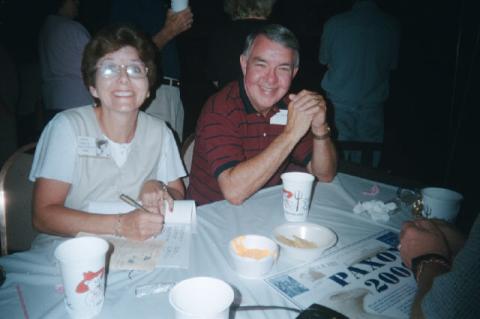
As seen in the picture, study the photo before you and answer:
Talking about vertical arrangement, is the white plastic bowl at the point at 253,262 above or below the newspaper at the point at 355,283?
above

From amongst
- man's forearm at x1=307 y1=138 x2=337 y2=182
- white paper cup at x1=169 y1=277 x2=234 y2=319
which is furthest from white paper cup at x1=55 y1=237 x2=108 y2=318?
man's forearm at x1=307 y1=138 x2=337 y2=182

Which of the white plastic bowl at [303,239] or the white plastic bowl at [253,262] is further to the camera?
the white plastic bowl at [303,239]

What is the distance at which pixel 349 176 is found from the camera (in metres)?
2.20

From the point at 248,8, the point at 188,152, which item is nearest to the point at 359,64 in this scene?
the point at 248,8

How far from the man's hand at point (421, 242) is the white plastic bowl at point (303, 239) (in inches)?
9.5

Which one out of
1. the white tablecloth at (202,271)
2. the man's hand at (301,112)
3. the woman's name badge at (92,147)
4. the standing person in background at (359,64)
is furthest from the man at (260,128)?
the standing person in background at (359,64)

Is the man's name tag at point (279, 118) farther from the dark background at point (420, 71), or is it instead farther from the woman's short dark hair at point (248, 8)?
the dark background at point (420, 71)

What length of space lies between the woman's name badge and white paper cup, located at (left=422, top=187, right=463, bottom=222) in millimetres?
1527

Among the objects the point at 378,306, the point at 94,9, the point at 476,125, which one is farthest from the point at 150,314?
the point at 94,9

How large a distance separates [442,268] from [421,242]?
123 millimetres

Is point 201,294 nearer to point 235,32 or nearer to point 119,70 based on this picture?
point 119,70

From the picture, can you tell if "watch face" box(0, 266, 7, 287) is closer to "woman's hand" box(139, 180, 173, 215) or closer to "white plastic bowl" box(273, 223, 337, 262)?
"woman's hand" box(139, 180, 173, 215)

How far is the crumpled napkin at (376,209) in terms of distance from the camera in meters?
1.59

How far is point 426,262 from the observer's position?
1078 mm
